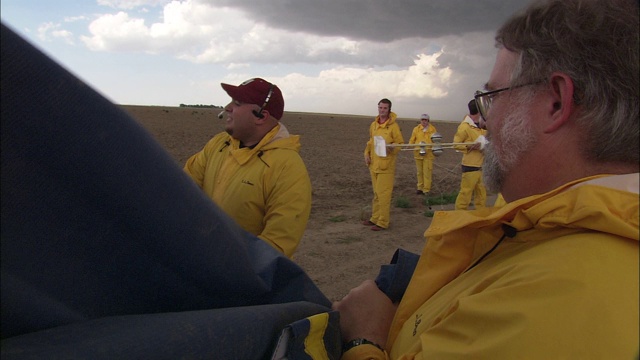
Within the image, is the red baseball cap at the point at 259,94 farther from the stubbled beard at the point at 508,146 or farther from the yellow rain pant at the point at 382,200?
the yellow rain pant at the point at 382,200

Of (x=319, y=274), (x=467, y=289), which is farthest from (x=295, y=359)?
(x=319, y=274)

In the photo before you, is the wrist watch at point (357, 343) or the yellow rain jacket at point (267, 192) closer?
the wrist watch at point (357, 343)

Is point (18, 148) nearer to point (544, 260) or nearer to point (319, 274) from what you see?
point (544, 260)

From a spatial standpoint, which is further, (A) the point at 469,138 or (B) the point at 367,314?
(A) the point at 469,138

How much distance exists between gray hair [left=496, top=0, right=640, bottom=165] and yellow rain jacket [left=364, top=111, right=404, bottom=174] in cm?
772

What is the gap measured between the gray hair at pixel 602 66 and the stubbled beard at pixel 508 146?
16 cm

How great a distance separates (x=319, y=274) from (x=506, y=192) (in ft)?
16.3

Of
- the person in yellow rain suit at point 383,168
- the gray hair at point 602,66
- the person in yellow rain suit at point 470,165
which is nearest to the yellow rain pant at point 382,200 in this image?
the person in yellow rain suit at point 383,168

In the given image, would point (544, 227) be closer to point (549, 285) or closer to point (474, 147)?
point (549, 285)

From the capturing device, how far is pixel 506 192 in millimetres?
1652

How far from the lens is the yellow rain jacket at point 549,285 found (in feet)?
3.27

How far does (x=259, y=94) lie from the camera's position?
3848 millimetres

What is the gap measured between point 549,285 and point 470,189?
8790mm

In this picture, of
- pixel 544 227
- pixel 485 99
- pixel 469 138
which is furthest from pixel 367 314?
pixel 469 138
